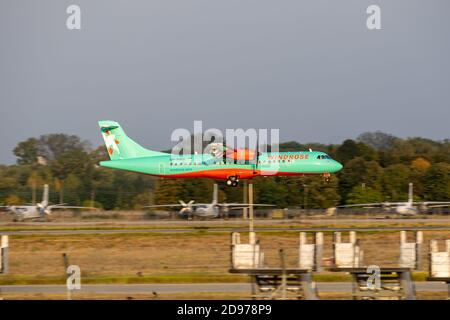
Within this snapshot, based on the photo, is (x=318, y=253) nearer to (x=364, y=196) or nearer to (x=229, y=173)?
(x=229, y=173)

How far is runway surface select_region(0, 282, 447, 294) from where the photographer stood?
2970cm

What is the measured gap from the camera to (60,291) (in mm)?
30703

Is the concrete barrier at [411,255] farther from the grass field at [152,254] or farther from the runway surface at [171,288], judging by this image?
the runway surface at [171,288]

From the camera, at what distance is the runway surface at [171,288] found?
29.7 metres

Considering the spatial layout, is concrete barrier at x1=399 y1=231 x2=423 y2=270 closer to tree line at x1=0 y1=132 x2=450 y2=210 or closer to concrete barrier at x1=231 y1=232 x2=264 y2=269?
concrete barrier at x1=231 y1=232 x2=264 y2=269

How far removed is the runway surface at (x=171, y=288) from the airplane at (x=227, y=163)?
3488cm

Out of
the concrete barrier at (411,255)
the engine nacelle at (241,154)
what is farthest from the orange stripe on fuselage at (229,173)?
the concrete barrier at (411,255)

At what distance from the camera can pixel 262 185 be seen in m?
92.8

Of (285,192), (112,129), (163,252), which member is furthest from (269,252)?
→ (285,192)

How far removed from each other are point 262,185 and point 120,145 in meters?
25.9

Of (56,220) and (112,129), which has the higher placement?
(112,129)
